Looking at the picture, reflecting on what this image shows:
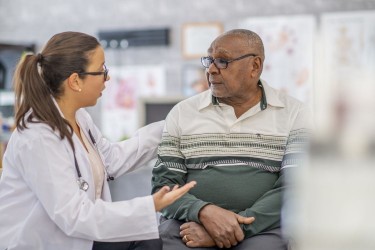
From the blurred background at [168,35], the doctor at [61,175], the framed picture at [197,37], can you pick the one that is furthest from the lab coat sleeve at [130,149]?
the framed picture at [197,37]

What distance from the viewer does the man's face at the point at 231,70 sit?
5.78 ft

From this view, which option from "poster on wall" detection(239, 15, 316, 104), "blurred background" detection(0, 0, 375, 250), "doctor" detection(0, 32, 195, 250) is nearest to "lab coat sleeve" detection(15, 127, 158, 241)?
"doctor" detection(0, 32, 195, 250)

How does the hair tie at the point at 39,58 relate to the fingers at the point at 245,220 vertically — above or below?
above

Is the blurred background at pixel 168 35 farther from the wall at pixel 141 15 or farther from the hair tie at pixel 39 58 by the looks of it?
the hair tie at pixel 39 58

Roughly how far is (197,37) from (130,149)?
3.23m

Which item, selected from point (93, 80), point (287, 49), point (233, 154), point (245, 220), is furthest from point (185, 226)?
point (287, 49)

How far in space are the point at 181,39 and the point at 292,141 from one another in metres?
3.41

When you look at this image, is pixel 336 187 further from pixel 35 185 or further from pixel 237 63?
pixel 237 63

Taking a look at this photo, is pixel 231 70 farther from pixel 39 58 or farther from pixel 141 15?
pixel 141 15

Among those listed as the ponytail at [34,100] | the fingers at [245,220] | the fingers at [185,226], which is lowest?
the fingers at [185,226]

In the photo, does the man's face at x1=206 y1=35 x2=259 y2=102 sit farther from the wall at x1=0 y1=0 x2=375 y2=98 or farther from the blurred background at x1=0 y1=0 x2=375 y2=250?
the wall at x1=0 y1=0 x2=375 y2=98

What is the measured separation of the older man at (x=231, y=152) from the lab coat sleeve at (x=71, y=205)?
302 millimetres

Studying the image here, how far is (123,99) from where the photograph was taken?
5.17 m

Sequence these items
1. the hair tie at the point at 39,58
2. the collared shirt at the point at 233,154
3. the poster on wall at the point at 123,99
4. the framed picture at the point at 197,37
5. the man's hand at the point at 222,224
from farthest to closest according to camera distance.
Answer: the poster on wall at the point at 123,99, the framed picture at the point at 197,37, the collared shirt at the point at 233,154, the man's hand at the point at 222,224, the hair tie at the point at 39,58
